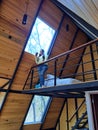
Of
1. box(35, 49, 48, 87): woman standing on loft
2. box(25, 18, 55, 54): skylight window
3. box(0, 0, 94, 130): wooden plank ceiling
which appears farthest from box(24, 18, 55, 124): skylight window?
box(35, 49, 48, 87): woman standing on loft

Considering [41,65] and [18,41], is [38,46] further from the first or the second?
[18,41]

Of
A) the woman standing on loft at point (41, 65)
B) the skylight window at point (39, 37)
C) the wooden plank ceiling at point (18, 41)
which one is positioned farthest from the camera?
the skylight window at point (39, 37)

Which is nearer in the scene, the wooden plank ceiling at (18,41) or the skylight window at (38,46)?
the wooden plank ceiling at (18,41)

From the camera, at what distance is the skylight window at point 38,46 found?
14.7 feet

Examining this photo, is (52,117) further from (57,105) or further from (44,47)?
(44,47)

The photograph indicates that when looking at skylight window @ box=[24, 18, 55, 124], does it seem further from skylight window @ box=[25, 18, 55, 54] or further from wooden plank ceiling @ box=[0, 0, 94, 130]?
wooden plank ceiling @ box=[0, 0, 94, 130]

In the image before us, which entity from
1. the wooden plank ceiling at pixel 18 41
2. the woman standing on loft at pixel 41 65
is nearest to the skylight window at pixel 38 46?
the wooden plank ceiling at pixel 18 41

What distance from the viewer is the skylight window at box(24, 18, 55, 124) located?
4.48 meters

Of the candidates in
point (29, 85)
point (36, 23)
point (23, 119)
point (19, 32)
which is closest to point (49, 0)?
point (36, 23)

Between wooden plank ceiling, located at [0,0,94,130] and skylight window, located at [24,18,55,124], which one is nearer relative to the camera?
wooden plank ceiling, located at [0,0,94,130]

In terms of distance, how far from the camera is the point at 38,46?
4797mm

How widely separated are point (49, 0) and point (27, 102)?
10.8 ft

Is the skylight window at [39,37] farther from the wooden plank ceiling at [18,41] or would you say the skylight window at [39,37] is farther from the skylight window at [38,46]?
the wooden plank ceiling at [18,41]

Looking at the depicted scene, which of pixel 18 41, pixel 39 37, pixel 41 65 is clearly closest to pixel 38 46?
pixel 39 37
